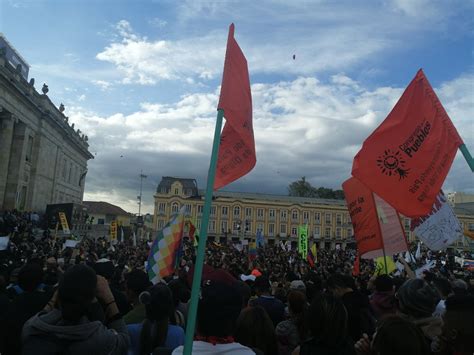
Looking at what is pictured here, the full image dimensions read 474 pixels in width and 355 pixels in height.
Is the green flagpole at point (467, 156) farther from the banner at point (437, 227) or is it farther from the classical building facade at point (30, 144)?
the classical building facade at point (30, 144)

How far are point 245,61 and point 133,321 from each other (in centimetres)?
256

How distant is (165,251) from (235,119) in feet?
18.3

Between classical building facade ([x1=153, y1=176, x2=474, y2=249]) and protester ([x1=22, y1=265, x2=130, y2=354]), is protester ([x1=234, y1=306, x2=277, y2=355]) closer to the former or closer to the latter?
protester ([x1=22, y1=265, x2=130, y2=354])

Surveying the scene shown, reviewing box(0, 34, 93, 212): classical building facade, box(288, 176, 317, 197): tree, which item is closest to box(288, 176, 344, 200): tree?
box(288, 176, 317, 197): tree

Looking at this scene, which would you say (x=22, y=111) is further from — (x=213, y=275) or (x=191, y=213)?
(x=191, y=213)

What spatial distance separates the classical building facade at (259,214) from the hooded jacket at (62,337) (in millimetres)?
77234

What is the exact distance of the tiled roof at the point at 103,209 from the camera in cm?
8219

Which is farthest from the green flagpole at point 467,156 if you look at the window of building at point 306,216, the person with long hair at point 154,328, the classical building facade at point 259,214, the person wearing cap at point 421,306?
the window of building at point 306,216

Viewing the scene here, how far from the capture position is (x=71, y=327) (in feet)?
7.39

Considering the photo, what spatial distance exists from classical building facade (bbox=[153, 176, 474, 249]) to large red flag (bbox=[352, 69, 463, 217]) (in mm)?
74640

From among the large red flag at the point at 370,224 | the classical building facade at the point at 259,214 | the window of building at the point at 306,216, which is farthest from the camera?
the window of building at the point at 306,216

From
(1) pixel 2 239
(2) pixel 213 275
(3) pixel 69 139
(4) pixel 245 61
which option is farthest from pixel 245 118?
(3) pixel 69 139

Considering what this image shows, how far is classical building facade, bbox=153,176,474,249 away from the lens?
8088 cm

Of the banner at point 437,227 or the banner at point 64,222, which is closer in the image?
the banner at point 437,227
